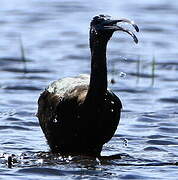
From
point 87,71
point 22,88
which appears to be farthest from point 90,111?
point 87,71

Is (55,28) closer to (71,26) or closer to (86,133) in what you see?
(71,26)

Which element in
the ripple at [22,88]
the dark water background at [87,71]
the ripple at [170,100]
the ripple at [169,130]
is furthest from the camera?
the ripple at [22,88]

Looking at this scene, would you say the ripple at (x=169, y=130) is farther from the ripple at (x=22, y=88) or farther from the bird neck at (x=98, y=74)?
the ripple at (x=22, y=88)

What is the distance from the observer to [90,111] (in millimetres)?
9961

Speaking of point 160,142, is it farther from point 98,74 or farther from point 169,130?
point 98,74

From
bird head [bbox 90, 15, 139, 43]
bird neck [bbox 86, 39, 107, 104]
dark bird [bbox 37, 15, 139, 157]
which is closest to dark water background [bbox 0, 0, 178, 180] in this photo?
dark bird [bbox 37, 15, 139, 157]

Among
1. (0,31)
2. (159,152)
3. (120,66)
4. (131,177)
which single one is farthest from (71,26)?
(131,177)

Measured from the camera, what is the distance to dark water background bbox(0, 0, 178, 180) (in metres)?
10.0

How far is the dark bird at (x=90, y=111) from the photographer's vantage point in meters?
9.97

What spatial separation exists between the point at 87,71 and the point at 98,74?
5222 mm

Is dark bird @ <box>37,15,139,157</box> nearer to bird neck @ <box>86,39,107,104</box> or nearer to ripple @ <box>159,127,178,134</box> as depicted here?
bird neck @ <box>86,39,107,104</box>

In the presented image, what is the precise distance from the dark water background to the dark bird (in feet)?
0.60

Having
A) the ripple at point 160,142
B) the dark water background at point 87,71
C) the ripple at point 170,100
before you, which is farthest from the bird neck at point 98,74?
the ripple at point 170,100

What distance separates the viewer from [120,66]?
624 inches
